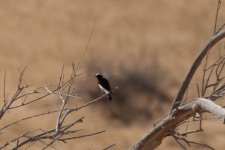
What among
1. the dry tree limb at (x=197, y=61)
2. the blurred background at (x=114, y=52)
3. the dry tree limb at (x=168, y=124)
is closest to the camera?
the dry tree limb at (x=168, y=124)

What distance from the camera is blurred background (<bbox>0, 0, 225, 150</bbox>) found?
12516 millimetres

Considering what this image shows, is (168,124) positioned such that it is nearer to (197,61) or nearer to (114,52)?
(197,61)

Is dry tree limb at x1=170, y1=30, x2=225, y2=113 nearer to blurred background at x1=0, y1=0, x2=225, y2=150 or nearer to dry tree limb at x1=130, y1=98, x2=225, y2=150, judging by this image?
dry tree limb at x1=130, y1=98, x2=225, y2=150

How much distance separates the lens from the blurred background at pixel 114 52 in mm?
12516

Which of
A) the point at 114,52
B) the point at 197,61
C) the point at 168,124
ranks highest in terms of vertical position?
the point at 114,52

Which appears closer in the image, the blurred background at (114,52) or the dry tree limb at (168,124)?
the dry tree limb at (168,124)

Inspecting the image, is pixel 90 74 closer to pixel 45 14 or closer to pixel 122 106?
pixel 122 106

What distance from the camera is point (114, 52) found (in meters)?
15.0

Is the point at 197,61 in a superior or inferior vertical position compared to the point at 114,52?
inferior

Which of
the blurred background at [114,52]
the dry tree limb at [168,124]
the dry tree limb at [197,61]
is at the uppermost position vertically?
the blurred background at [114,52]

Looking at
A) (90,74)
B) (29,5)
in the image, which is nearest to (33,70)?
(90,74)

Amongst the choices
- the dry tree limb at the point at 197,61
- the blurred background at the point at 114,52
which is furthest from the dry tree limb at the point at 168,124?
the blurred background at the point at 114,52

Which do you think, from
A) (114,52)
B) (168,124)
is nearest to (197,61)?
(168,124)

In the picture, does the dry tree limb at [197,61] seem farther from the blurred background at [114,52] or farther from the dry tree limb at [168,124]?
the blurred background at [114,52]
